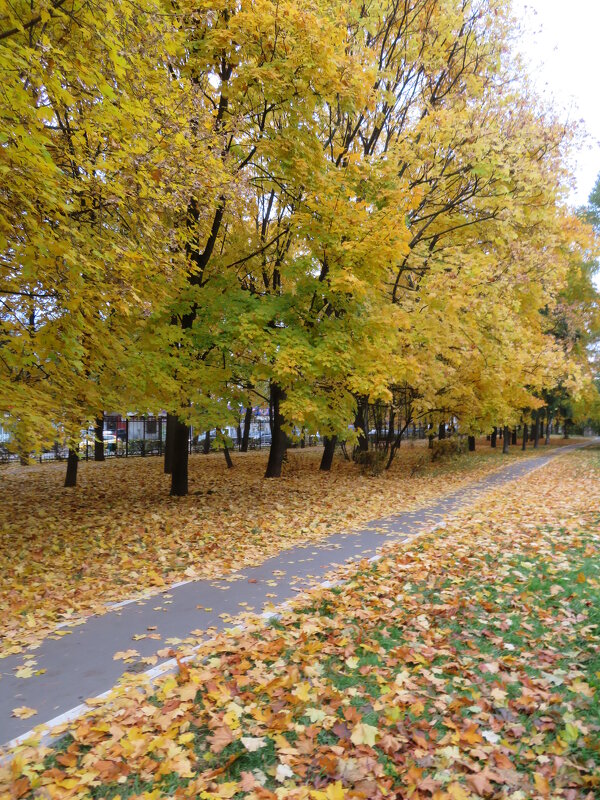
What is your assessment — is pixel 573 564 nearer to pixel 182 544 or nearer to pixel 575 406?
pixel 182 544

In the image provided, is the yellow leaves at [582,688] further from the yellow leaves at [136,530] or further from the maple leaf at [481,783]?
the yellow leaves at [136,530]

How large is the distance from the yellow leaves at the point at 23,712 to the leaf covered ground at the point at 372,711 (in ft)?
1.30

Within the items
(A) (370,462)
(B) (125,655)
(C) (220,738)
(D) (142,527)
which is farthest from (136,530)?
(A) (370,462)

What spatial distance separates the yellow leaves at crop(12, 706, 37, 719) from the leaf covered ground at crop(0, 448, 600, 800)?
395 mm

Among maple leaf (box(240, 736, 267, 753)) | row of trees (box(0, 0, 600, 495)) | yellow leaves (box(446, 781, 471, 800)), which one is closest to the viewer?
yellow leaves (box(446, 781, 471, 800))

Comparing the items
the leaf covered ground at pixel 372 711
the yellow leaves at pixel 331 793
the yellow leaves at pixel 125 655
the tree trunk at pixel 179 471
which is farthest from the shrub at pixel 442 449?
the yellow leaves at pixel 331 793

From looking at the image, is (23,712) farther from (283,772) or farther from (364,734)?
(364,734)

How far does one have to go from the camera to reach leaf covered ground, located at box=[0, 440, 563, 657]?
5.73m

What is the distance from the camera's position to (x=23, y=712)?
3377 millimetres

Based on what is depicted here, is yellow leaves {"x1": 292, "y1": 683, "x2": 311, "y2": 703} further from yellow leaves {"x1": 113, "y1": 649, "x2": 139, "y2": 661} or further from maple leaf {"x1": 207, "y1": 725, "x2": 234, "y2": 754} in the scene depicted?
yellow leaves {"x1": 113, "y1": 649, "x2": 139, "y2": 661}

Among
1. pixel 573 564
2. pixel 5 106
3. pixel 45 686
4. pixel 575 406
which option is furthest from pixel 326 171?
pixel 575 406

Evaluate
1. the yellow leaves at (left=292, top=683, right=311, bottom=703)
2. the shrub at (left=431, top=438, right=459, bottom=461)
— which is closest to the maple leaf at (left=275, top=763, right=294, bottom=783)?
the yellow leaves at (left=292, top=683, right=311, bottom=703)

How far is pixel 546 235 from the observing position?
44.6ft

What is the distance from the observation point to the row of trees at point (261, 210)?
570 centimetres
